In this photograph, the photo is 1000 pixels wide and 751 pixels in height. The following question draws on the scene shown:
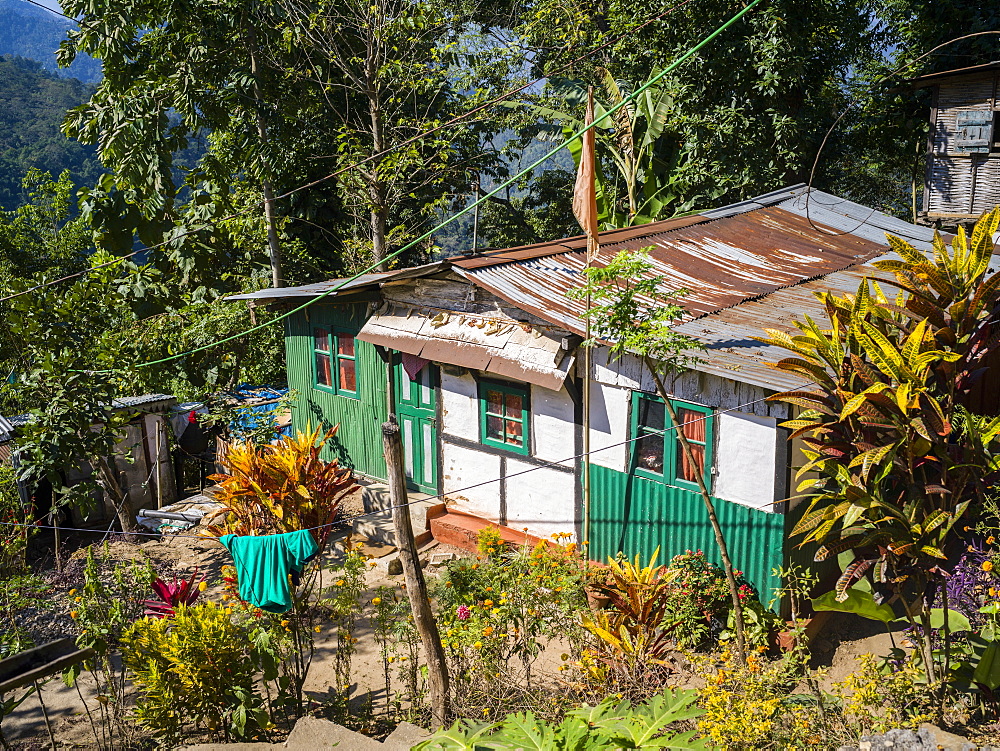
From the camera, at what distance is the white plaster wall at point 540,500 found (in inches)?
365

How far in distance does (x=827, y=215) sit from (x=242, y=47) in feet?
42.2

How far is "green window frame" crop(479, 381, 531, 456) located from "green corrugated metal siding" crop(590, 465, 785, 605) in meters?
1.12

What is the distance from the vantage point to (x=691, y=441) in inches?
316

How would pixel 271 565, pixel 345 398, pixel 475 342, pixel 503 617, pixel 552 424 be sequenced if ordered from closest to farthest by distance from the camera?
pixel 503 617 < pixel 271 565 < pixel 552 424 < pixel 475 342 < pixel 345 398

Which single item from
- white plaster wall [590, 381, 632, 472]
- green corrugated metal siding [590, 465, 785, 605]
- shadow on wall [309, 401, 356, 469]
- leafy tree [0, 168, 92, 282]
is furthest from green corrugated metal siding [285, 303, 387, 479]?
leafy tree [0, 168, 92, 282]

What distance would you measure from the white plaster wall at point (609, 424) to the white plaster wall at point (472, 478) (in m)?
1.63

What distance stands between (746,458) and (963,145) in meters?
10.3

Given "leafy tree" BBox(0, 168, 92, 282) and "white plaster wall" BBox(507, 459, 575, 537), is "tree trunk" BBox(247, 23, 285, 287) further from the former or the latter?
"leafy tree" BBox(0, 168, 92, 282)

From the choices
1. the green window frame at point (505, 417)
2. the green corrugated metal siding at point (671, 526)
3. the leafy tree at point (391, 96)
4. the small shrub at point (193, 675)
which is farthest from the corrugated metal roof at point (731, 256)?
the leafy tree at point (391, 96)

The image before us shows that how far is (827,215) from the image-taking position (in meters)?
14.6

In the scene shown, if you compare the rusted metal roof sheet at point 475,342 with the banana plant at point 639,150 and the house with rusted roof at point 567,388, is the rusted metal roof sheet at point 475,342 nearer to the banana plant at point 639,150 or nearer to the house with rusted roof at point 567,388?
the house with rusted roof at point 567,388

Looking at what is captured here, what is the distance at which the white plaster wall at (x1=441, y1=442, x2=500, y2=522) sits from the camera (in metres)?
10.0

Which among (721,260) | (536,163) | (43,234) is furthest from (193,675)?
(43,234)

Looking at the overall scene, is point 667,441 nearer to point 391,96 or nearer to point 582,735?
point 582,735
